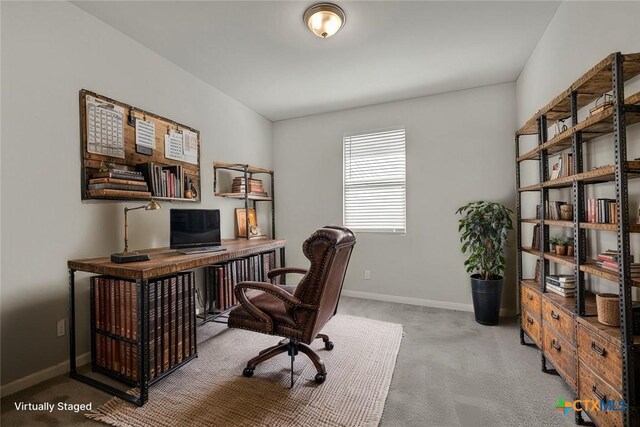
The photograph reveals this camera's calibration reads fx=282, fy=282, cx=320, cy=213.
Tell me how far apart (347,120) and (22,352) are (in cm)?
392

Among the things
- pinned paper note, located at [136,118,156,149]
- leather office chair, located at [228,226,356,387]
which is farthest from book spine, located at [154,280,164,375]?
pinned paper note, located at [136,118,156,149]

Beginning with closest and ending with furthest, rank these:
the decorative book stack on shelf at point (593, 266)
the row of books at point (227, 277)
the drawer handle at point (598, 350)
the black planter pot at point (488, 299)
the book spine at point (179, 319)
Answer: the decorative book stack on shelf at point (593, 266) → the drawer handle at point (598, 350) → the book spine at point (179, 319) → the row of books at point (227, 277) → the black planter pot at point (488, 299)

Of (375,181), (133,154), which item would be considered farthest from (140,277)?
(375,181)

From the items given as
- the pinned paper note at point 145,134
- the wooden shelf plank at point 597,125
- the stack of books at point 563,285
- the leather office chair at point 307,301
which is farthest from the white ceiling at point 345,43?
the stack of books at point 563,285

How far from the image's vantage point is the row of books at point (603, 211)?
1.40 m

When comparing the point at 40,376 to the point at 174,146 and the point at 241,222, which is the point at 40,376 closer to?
the point at 174,146

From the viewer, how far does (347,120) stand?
405 centimetres

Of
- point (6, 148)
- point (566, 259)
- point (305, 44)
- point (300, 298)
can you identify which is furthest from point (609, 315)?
point (6, 148)

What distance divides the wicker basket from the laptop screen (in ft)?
8.91

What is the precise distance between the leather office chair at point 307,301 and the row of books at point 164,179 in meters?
1.36

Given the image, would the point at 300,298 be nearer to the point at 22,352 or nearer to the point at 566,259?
the point at 566,259

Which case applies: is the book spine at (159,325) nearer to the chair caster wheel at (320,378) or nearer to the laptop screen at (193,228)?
the laptop screen at (193,228)

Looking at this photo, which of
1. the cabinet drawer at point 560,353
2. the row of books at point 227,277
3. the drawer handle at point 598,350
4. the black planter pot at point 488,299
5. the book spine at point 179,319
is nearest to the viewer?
the drawer handle at point 598,350

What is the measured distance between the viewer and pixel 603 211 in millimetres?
1470
